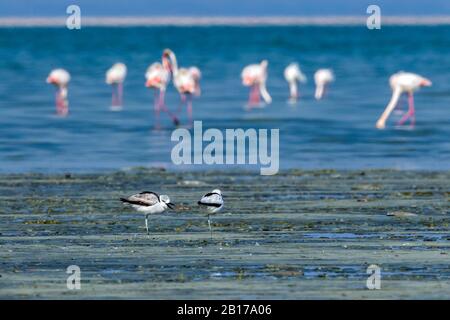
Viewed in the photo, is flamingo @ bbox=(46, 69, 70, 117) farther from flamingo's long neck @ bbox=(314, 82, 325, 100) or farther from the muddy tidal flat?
the muddy tidal flat

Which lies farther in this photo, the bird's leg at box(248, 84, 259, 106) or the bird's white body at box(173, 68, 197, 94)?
the bird's leg at box(248, 84, 259, 106)

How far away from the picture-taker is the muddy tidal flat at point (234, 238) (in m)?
11.5

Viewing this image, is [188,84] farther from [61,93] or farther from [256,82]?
[256,82]

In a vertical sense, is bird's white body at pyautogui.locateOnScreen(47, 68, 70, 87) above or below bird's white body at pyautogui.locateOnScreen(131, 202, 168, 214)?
above

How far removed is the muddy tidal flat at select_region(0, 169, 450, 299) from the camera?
1153cm

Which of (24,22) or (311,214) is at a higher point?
(24,22)

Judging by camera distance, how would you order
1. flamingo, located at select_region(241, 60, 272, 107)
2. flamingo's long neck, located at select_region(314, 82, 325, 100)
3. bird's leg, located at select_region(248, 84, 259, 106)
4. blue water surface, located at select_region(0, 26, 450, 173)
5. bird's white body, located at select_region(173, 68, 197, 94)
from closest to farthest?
blue water surface, located at select_region(0, 26, 450, 173), bird's white body, located at select_region(173, 68, 197, 94), bird's leg, located at select_region(248, 84, 259, 106), flamingo, located at select_region(241, 60, 272, 107), flamingo's long neck, located at select_region(314, 82, 325, 100)

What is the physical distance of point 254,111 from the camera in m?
34.5

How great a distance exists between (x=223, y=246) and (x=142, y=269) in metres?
1.40

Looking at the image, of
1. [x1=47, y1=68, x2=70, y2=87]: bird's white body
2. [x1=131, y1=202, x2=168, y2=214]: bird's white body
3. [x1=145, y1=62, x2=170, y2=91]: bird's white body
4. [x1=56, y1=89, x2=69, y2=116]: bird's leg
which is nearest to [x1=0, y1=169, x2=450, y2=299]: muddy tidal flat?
[x1=131, y1=202, x2=168, y2=214]: bird's white body

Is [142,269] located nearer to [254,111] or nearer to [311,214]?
[311,214]

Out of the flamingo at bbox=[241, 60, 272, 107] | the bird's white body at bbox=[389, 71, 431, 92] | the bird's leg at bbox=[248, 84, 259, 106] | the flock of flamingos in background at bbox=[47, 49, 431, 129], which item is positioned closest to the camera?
the flock of flamingos in background at bbox=[47, 49, 431, 129]

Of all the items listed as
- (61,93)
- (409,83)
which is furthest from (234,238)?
(61,93)
